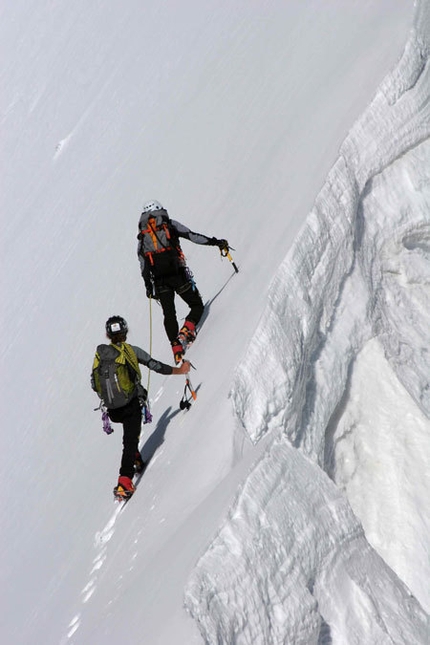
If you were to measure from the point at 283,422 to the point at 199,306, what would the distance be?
3.04 meters

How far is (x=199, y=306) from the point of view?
956 centimetres

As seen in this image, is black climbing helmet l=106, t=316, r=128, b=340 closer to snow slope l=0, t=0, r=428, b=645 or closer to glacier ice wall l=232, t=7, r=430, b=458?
snow slope l=0, t=0, r=428, b=645

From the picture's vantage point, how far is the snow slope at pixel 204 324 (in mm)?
6184

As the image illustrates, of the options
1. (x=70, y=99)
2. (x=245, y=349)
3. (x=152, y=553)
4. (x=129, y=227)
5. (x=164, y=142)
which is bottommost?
(x=152, y=553)

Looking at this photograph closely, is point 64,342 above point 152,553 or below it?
above

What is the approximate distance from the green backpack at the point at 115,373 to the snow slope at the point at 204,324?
578mm

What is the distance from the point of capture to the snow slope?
6184 mm

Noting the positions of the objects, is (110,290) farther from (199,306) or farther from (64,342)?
(199,306)

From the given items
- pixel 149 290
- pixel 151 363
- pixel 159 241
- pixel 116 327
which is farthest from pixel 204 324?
pixel 116 327

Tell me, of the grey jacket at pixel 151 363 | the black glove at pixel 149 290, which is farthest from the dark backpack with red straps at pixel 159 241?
the grey jacket at pixel 151 363

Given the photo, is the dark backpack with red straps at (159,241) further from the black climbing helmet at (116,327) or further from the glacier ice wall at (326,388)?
the glacier ice wall at (326,388)

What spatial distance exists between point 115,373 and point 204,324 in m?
1.87

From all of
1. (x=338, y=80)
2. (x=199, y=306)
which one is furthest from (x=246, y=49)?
(x=199, y=306)

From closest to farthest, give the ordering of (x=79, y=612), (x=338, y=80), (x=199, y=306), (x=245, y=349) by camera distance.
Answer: (x=245, y=349) < (x=79, y=612) < (x=199, y=306) < (x=338, y=80)
